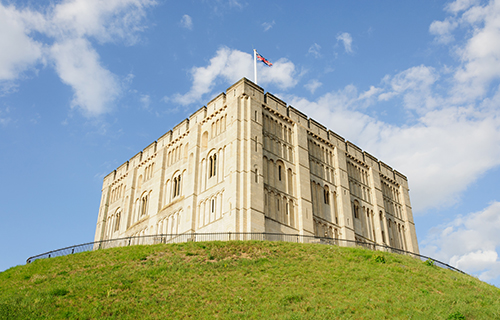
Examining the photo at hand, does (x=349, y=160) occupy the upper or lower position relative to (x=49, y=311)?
upper

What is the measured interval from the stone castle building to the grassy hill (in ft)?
28.0

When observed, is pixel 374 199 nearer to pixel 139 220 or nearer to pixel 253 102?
pixel 253 102

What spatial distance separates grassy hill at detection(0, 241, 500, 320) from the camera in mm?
21359

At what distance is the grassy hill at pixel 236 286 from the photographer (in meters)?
21.4

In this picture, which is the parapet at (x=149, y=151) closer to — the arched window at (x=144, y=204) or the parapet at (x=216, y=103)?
the arched window at (x=144, y=204)

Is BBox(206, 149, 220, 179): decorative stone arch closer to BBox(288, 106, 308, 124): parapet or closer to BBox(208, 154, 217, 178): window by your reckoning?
BBox(208, 154, 217, 178): window

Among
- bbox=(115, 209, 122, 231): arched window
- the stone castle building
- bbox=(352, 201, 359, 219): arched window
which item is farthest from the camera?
bbox=(115, 209, 122, 231): arched window

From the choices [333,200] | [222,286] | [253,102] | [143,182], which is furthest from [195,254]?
[143,182]

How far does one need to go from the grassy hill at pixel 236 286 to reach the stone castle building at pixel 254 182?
28.0 feet

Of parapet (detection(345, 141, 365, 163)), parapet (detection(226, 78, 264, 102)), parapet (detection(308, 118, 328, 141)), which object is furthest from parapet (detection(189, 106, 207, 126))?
parapet (detection(345, 141, 365, 163))

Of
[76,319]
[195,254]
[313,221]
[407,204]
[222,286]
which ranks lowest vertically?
Result: [76,319]

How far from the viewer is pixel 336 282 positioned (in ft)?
82.8

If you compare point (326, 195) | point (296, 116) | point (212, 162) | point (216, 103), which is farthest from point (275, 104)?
point (326, 195)

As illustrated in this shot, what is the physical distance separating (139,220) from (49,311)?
94.7 feet
